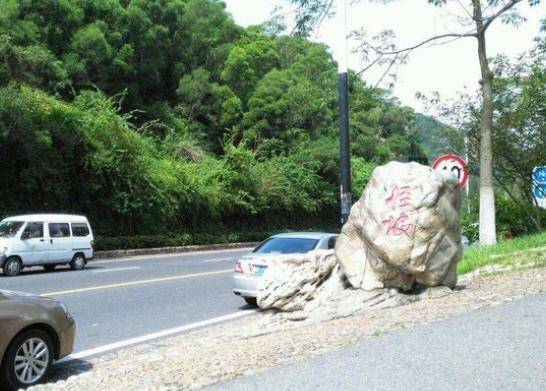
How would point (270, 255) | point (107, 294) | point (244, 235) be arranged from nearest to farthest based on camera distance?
point (270, 255), point (107, 294), point (244, 235)

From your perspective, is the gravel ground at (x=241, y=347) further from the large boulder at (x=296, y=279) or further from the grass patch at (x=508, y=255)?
the grass patch at (x=508, y=255)

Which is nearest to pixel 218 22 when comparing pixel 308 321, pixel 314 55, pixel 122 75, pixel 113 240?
pixel 314 55

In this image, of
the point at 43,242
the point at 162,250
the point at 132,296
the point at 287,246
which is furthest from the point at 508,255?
the point at 162,250

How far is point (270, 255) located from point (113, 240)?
17.5 m

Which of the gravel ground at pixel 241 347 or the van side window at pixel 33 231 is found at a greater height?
the van side window at pixel 33 231

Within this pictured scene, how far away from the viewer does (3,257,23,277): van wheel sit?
1933 centimetres

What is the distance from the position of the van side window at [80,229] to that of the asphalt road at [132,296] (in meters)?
1.30

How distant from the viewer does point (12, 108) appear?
80.2 ft

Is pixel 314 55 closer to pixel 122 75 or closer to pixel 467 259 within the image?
pixel 122 75

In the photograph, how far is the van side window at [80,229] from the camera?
22203 mm

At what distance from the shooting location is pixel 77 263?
21859 mm

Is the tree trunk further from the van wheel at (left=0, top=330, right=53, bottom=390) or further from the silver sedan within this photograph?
the van wheel at (left=0, top=330, right=53, bottom=390)

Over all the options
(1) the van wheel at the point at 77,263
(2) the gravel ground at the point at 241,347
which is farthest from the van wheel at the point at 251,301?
(1) the van wheel at the point at 77,263

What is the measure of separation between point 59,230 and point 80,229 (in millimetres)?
995
